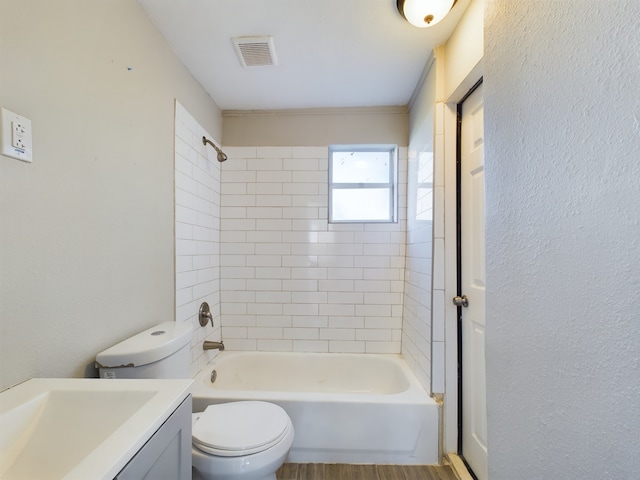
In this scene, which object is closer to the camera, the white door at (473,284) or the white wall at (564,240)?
the white wall at (564,240)

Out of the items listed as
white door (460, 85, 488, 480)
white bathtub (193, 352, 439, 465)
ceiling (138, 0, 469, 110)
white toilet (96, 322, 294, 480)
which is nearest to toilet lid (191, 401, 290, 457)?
white toilet (96, 322, 294, 480)

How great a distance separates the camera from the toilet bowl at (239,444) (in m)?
1.10

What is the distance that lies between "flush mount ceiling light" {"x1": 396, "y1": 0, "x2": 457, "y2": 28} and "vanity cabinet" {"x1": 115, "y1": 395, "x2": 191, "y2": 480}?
173 cm

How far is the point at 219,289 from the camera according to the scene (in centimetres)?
228

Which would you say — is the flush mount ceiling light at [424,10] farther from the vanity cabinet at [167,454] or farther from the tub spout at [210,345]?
the tub spout at [210,345]

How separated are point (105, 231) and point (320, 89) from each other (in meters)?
1.59

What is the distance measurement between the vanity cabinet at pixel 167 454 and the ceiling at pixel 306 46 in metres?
1.64

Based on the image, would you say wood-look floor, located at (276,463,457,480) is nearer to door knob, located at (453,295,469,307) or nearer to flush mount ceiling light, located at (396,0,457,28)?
door knob, located at (453,295,469,307)

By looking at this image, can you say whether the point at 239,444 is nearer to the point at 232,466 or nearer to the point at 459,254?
the point at 232,466

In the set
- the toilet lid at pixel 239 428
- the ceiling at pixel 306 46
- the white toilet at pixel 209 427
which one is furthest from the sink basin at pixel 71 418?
the ceiling at pixel 306 46

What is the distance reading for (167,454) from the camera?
2.24 ft

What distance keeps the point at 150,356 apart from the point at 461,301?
148cm

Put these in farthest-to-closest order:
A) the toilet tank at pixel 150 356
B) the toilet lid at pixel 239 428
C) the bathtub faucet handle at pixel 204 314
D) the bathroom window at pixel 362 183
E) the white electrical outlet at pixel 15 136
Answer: the bathroom window at pixel 362 183, the bathtub faucet handle at pixel 204 314, the toilet lid at pixel 239 428, the toilet tank at pixel 150 356, the white electrical outlet at pixel 15 136

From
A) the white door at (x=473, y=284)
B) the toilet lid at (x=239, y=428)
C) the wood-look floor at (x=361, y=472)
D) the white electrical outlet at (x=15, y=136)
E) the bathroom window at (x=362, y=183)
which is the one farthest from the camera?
the bathroom window at (x=362, y=183)
